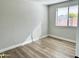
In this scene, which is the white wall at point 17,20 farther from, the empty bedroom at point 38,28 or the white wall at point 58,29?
the white wall at point 58,29

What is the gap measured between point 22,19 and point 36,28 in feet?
3.79

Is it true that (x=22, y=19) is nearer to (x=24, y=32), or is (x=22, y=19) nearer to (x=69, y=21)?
(x=24, y=32)

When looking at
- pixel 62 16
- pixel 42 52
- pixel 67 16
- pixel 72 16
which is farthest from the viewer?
pixel 62 16

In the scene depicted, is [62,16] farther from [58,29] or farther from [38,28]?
[38,28]

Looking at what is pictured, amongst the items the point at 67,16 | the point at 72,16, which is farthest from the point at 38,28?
the point at 72,16

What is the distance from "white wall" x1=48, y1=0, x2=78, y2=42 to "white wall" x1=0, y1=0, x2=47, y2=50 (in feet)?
2.93

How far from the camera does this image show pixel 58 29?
5.04 m

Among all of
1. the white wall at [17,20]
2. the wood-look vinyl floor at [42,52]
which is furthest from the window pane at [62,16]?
the wood-look vinyl floor at [42,52]

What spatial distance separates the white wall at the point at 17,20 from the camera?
312cm

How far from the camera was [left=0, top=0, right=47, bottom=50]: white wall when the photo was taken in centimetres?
312

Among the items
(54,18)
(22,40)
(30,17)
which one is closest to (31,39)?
(22,40)

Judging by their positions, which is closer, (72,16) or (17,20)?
(17,20)

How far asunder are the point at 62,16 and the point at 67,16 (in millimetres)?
389

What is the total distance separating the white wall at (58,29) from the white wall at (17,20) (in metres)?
0.89
